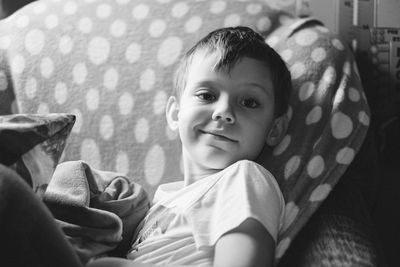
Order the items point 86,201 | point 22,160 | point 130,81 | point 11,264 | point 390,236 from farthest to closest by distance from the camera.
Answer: point 130,81 < point 390,236 < point 86,201 < point 22,160 < point 11,264

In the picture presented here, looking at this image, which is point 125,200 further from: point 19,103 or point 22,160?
point 19,103

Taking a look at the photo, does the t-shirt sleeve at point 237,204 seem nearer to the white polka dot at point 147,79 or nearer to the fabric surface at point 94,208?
the fabric surface at point 94,208

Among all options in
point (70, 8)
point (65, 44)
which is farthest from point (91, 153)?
point (70, 8)

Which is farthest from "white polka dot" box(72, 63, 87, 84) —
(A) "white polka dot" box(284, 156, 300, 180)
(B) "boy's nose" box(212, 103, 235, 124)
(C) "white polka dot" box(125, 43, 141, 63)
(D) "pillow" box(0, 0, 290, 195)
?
(A) "white polka dot" box(284, 156, 300, 180)

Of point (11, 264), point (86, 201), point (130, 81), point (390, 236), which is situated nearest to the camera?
point (11, 264)

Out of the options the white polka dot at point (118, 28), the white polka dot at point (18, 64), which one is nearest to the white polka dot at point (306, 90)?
the white polka dot at point (118, 28)

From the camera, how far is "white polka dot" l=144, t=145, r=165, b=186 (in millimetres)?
1097

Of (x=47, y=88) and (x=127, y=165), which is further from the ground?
(x=47, y=88)

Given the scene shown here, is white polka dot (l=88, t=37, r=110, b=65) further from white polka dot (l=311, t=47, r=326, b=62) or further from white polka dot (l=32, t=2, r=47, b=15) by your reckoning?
white polka dot (l=311, t=47, r=326, b=62)

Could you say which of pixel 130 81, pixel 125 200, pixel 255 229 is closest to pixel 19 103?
pixel 130 81

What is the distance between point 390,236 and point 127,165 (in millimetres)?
550

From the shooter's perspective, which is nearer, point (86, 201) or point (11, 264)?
point (11, 264)

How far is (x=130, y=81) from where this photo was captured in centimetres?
116

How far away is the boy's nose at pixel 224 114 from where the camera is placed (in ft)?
2.95
